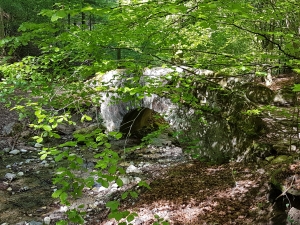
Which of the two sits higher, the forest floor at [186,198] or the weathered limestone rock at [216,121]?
the weathered limestone rock at [216,121]

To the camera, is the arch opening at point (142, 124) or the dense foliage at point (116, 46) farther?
the arch opening at point (142, 124)

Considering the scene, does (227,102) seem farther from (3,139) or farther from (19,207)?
(3,139)

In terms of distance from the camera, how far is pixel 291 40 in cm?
349

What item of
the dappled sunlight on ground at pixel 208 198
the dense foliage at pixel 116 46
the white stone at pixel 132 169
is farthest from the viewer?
the white stone at pixel 132 169

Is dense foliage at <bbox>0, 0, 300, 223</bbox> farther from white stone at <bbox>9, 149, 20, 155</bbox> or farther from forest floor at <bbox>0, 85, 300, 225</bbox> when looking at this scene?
white stone at <bbox>9, 149, 20, 155</bbox>

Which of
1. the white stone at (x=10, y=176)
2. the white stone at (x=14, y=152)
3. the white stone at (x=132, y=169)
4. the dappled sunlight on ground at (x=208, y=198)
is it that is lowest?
the white stone at (x=132, y=169)

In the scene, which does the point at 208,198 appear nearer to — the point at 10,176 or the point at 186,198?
the point at 186,198

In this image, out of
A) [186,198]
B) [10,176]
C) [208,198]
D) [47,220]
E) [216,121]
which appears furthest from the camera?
[10,176]

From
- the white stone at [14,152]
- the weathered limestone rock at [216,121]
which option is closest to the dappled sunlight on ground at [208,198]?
the weathered limestone rock at [216,121]

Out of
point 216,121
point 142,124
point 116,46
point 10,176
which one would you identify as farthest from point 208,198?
point 142,124

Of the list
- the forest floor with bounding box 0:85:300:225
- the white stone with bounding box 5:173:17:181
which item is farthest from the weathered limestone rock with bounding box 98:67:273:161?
the white stone with bounding box 5:173:17:181

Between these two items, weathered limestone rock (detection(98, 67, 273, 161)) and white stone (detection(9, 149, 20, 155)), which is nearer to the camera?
weathered limestone rock (detection(98, 67, 273, 161))

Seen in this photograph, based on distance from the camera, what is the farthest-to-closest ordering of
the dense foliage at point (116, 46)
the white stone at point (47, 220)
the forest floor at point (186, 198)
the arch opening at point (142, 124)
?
the arch opening at point (142, 124) < the white stone at point (47, 220) < the forest floor at point (186, 198) < the dense foliage at point (116, 46)

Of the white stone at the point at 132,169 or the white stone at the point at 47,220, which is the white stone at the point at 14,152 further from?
the white stone at the point at 47,220
